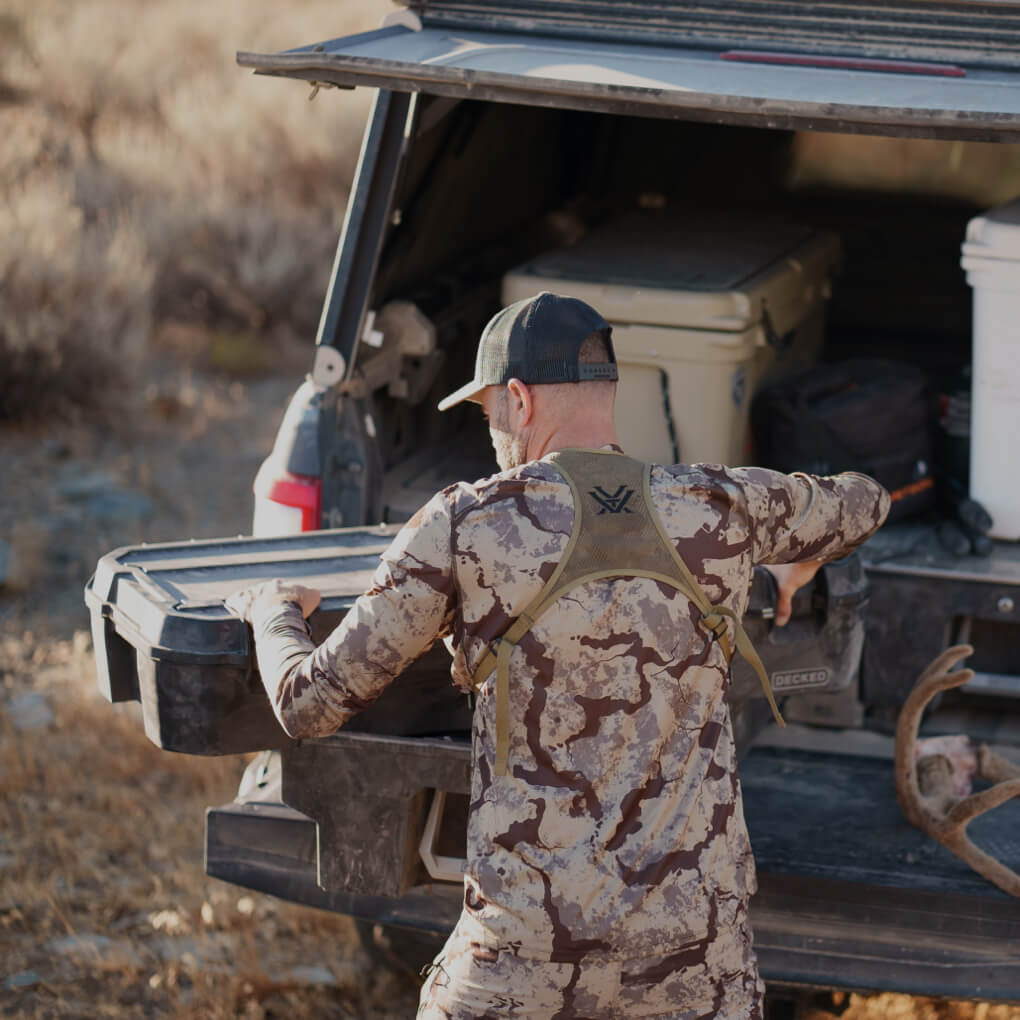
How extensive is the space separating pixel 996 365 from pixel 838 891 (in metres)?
1.34

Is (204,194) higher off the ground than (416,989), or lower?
higher

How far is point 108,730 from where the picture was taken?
516cm

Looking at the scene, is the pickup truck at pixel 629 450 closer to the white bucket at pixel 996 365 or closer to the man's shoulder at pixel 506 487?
the white bucket at pixel 996 365

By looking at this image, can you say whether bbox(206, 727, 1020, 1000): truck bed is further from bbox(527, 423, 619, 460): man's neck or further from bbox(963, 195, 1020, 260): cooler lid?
bbox(963, 195, 1020, 260): cooler lid

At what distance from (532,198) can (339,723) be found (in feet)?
11.2

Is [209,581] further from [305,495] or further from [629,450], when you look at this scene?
[629,450]

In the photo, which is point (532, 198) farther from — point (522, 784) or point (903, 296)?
point (522, 784)

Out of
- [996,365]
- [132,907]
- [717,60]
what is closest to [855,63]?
[717,60]

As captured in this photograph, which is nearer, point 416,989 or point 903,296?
point 416,989

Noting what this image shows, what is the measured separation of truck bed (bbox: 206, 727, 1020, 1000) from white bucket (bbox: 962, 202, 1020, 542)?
2.47 ft

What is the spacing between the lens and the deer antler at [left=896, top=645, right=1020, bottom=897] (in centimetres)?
305

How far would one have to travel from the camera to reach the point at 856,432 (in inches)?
161

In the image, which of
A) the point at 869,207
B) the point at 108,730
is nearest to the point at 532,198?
the point at 869,207

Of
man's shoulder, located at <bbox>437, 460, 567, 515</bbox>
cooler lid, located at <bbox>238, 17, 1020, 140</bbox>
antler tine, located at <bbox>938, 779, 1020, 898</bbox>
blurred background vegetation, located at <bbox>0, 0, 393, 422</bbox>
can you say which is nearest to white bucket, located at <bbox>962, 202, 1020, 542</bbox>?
cooler lid, located at <bbox>238, 17, 1020, 140</bbox>
